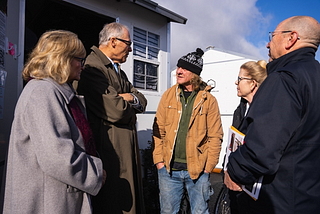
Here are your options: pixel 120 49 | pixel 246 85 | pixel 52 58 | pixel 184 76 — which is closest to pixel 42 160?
pixel 52 58

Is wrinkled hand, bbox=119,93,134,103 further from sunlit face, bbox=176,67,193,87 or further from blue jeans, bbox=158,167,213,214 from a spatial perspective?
blue jeans, bbox=158,167,213,214

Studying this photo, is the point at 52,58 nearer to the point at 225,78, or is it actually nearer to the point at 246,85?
the point at 246,85

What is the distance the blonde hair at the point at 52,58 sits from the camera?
151 centimetres

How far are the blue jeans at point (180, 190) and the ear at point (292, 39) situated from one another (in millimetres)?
1649

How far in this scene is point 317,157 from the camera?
1.39m

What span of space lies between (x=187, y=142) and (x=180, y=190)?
1.90ft

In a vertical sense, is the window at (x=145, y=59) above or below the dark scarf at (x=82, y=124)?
above

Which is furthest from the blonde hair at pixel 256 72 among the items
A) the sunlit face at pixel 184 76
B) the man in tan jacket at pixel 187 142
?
the sunlit face at pixel 184 76

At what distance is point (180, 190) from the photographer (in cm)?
273

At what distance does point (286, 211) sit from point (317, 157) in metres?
0.37

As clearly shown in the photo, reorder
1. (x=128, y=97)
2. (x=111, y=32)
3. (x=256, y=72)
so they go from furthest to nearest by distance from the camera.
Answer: (x=256, y=72), (x=111, y=32), (x=128, y=97)

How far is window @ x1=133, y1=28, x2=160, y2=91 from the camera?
4875 mm

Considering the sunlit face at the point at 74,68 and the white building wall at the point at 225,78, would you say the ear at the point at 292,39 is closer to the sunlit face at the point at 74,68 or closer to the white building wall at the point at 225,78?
the sunlit face at the point at 74,68

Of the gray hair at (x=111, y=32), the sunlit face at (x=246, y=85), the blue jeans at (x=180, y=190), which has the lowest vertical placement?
the blue jeans at (x=180, y=190)
